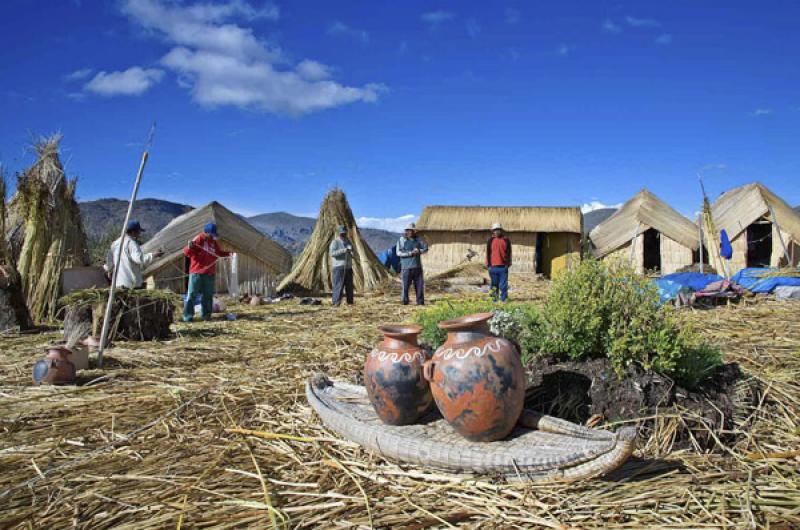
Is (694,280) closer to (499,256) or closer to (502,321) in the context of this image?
(499,256)

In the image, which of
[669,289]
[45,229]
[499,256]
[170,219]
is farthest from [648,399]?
[170,219]

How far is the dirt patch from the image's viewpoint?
3365 millimetres

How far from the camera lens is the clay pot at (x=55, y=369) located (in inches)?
201

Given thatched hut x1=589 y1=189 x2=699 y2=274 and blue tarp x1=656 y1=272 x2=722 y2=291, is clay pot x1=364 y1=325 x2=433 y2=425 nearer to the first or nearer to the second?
blue tarp x1=656 y1=272 x2=722 y2=291

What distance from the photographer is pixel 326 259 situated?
1738cm

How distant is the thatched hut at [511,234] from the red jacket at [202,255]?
50.1ft

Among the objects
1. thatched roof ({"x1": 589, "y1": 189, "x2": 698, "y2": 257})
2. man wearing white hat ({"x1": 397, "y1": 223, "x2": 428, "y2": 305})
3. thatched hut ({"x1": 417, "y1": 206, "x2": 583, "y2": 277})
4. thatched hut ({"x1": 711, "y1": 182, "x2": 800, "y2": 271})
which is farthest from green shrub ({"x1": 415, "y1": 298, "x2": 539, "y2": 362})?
thatched hut ({"x1": 417, "y1": 206, "x2": 583, "y2": 277})

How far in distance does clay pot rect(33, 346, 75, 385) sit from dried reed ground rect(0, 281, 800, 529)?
0.59 feet

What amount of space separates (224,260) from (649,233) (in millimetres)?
19546

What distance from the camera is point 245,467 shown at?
3.20 meters

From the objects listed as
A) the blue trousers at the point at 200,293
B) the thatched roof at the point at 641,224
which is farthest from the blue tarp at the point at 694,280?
the thatched roof at the point at 641,224

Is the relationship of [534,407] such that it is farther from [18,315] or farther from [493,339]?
[18,315]

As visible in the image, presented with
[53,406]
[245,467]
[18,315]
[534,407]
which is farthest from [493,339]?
[18,315]

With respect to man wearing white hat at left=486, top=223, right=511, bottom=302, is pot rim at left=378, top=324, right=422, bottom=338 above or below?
below
